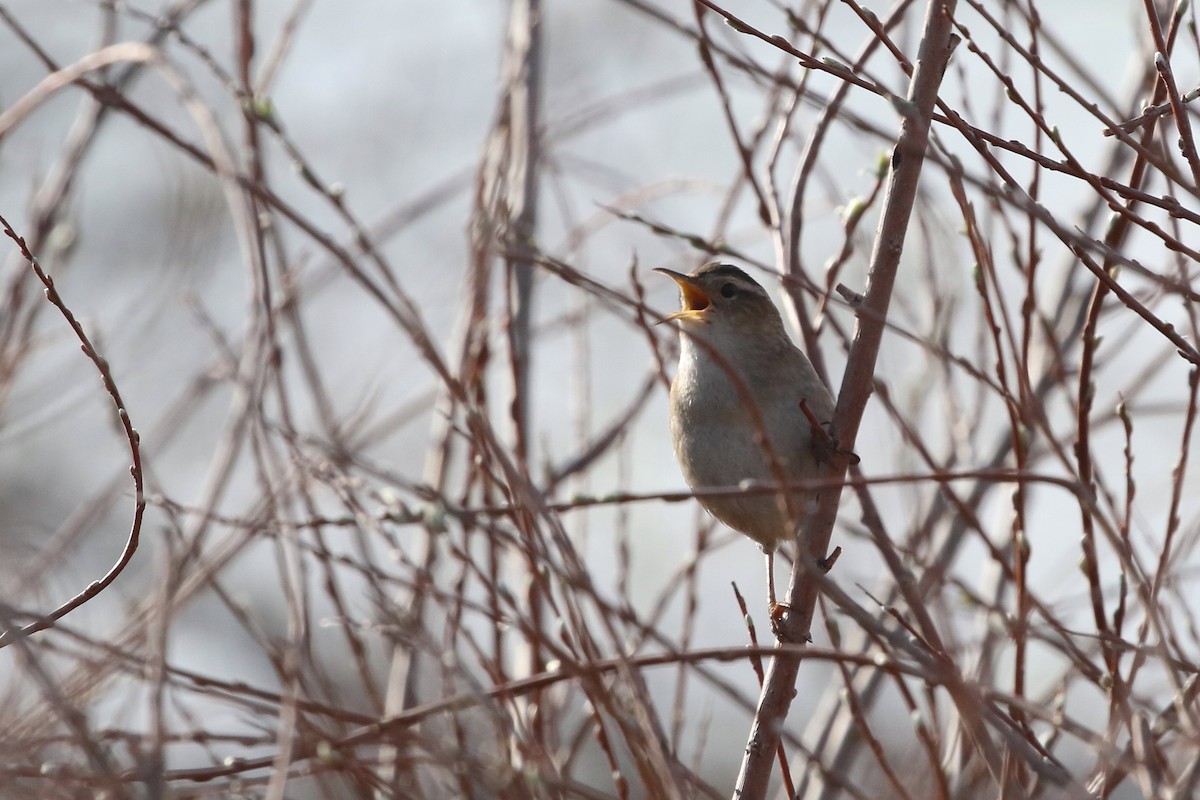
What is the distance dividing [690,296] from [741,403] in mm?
660

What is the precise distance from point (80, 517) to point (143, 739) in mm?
1714

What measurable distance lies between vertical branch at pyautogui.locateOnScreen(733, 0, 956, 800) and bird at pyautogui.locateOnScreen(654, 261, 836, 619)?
51 centimetres

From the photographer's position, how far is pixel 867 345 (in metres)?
2.81

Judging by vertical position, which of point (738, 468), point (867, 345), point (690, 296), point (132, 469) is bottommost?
point (132, 469)

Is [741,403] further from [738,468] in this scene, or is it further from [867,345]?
[867,345]

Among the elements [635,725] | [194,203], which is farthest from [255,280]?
[194,203]

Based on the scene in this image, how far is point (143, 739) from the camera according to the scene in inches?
86.2

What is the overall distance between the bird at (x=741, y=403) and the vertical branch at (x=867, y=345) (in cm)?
51

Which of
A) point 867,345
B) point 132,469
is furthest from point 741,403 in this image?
point 132,469

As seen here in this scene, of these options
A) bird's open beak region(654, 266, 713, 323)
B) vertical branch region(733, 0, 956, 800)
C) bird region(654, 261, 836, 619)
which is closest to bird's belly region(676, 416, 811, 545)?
bird region(654, 261, 836, 619)

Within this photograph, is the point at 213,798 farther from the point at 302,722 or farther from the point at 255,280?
the point at 255,280

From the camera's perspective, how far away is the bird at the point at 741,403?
3.58 meters

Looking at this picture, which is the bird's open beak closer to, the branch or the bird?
the bird

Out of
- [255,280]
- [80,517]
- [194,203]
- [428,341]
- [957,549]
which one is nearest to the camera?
[428,341]
